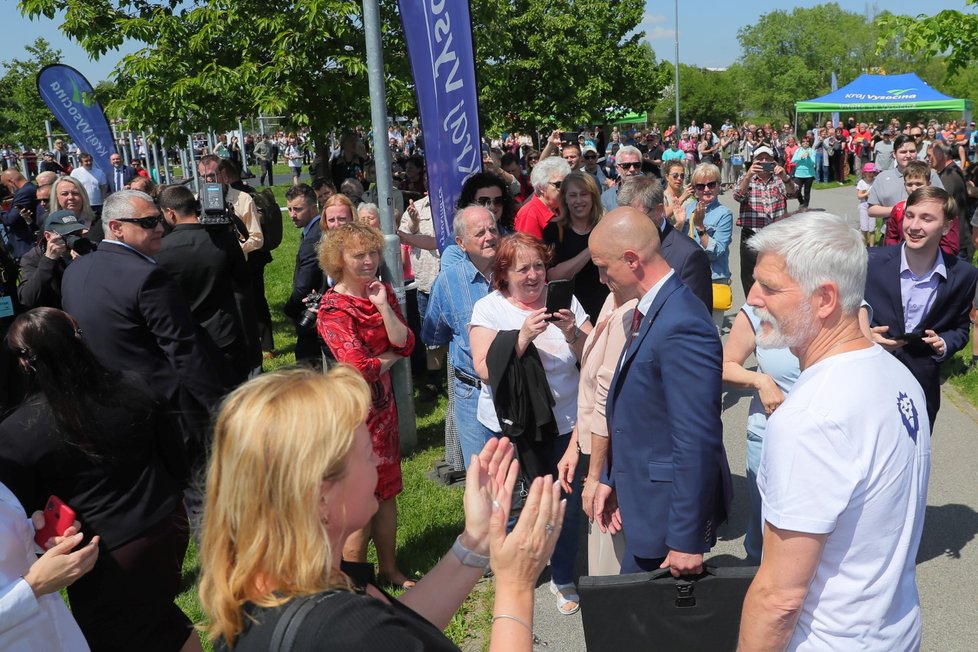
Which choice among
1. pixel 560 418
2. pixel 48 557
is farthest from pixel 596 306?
pixel 48 557

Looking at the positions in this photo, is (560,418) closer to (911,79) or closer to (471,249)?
(471,249)

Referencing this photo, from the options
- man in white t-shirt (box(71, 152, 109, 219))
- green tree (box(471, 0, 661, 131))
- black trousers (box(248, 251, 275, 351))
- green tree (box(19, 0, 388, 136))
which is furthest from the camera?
green tree (box(471, 0, 661, 131))

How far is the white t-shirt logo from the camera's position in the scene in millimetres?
2002

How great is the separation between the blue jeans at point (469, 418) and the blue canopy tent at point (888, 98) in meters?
24.9

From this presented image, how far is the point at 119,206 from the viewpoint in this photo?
14.0 feet

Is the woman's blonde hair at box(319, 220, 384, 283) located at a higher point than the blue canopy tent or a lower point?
lower

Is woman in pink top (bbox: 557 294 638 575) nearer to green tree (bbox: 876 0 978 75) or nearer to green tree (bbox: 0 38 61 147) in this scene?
green tree (bbox: 876 0 978 75)

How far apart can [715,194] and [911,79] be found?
76.0ft

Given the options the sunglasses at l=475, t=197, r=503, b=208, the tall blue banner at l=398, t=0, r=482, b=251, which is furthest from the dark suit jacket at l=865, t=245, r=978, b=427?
the tall blue banner at l=398, t=0, r=482, b=251

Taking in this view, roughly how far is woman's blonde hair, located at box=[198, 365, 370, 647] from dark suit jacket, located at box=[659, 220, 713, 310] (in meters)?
3.14

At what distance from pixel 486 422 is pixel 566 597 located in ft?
3.26

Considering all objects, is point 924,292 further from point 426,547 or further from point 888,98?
point 888,98

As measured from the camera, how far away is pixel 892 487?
1.97m

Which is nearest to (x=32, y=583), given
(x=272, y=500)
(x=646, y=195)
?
(x=272, y=500)
